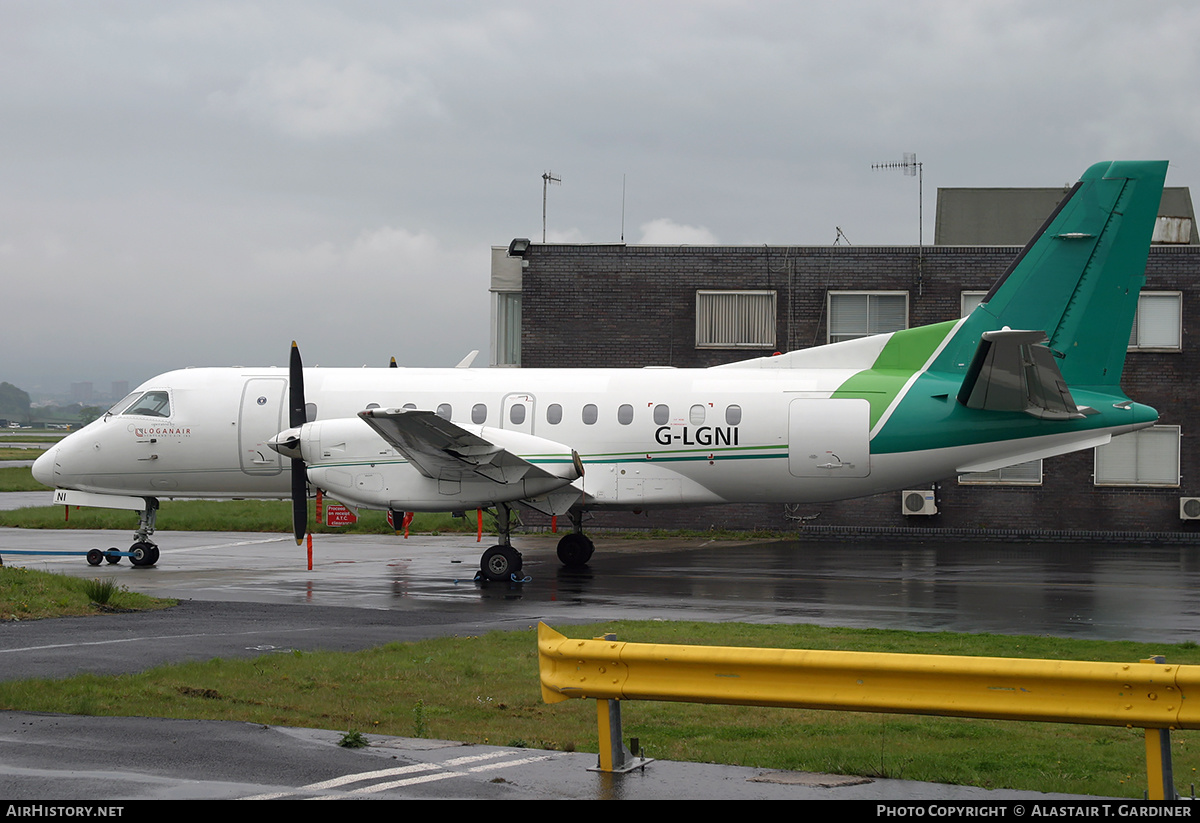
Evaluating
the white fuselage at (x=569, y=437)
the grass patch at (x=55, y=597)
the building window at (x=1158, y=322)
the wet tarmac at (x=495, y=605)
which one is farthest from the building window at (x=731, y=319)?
the grass patch at (x=55, y=597)

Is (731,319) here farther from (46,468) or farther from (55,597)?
(55,597)

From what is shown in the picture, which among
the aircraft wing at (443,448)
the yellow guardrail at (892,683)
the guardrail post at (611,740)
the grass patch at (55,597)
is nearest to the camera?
the yellow guardrail at (892,683)

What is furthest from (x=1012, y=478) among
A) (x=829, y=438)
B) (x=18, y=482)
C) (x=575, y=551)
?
(x=18, y=482)

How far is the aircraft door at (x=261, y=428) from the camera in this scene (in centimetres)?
2067

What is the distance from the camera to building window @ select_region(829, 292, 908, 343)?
29141 millimetres

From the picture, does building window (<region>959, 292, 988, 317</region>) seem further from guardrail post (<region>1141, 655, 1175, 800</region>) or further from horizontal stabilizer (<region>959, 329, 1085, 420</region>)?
guardrail post (<region>1141, 655, 1175, 800</region>)

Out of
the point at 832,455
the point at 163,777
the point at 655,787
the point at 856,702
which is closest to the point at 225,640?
the point at 163,777

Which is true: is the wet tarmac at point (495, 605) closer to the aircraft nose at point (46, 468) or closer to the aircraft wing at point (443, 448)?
the aircraft nose at point (46, 468)

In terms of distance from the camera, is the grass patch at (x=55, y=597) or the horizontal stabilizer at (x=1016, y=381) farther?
the horizontal stabilizer at (x=1016, y=381)

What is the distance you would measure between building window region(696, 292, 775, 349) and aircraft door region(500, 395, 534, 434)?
1032 cm

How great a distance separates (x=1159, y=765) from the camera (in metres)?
5.50

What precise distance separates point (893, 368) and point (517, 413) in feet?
22.5

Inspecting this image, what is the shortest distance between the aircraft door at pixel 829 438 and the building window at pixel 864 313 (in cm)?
1037

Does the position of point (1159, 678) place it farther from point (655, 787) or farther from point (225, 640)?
point (225, 640)
